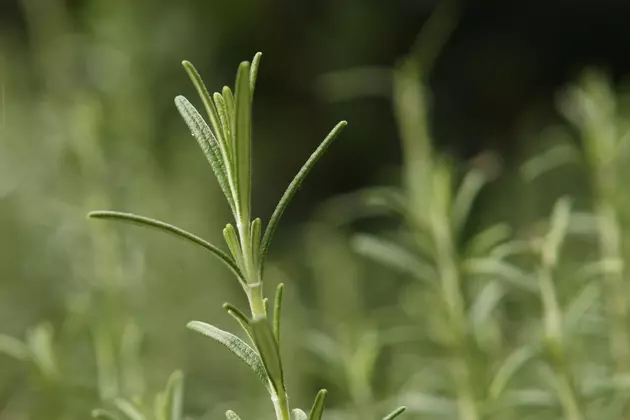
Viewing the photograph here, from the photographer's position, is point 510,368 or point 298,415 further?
point 510,368

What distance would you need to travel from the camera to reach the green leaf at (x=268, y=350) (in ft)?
0.78

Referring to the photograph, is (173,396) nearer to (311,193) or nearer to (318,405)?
(318,405)

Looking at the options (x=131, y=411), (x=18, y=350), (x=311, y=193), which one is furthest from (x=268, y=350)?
(x=311, y=193)

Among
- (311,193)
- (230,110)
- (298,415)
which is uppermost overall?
(311,193)

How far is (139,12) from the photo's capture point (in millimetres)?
1938

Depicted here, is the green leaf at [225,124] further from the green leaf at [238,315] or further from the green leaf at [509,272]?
the green leaf at [509,272]

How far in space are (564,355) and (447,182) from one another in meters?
0.18

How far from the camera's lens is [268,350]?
0.81 feet

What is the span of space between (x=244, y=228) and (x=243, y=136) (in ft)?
0.13

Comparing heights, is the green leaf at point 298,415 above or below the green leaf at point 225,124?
below

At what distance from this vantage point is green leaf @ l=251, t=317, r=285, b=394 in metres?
0.24

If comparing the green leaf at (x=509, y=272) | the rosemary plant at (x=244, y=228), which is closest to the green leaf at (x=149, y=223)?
the rosemary plant at (x=244, y=228)

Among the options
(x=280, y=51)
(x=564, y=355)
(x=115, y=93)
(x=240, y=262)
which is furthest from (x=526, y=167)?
(x=280, y=51)

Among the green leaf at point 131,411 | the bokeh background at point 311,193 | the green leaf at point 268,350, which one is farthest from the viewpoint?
the bokeh background at point 311,193
